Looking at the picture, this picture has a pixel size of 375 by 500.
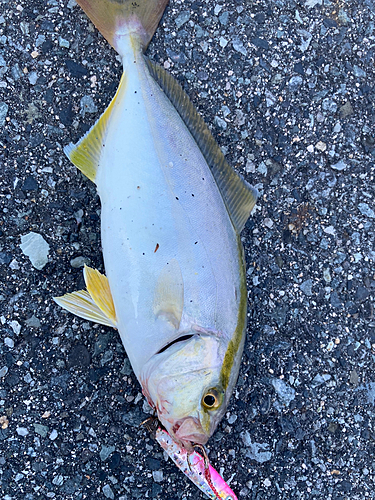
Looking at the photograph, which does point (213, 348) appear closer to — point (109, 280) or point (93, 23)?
point (109, 280)

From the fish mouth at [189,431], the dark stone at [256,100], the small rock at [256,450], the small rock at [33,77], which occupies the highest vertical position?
the dark stone at [256,100]

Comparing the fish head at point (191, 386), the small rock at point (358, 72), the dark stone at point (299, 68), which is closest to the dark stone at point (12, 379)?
the fish head at point (191, 386)

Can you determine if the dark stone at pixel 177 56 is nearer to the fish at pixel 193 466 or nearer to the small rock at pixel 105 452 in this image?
the fish at pixel 193 466

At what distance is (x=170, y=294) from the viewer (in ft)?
6.14

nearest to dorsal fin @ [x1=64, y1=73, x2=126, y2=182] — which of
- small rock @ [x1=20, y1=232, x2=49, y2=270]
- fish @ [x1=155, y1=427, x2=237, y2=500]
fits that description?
small rock @ [x1=20, y1=232, x2=49, y2=270]

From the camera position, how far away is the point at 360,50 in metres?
2.58

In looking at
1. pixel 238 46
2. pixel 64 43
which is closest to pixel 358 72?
pixel 238 46

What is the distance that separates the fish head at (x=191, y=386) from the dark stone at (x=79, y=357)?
581 millimetres

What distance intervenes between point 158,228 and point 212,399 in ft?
2.58

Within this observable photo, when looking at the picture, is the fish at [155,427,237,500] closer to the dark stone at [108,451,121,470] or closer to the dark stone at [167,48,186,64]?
the dark stone at [108,451,121,470]

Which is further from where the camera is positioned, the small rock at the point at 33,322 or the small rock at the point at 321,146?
the small rock at the point at 321,146

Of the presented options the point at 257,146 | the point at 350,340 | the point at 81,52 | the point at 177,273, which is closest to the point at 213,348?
the point at 177,273

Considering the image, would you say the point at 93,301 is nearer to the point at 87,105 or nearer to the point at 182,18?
the point at 87,105

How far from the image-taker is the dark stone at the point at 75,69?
7.79 ft
